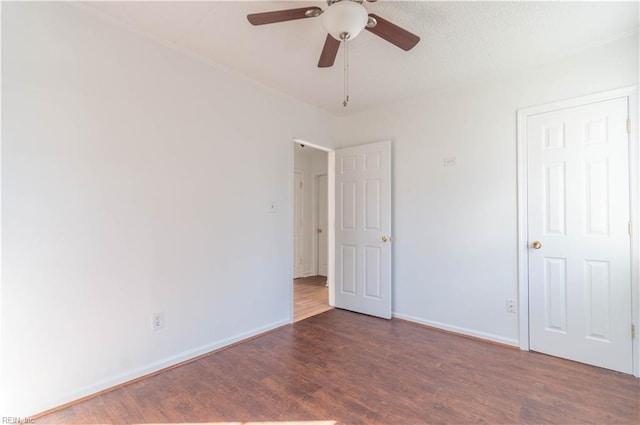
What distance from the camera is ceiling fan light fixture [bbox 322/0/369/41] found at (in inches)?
61.5

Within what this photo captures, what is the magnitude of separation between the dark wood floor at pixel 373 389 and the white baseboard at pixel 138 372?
69 mm

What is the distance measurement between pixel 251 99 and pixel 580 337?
11.6 ft

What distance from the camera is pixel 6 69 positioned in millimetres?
1673

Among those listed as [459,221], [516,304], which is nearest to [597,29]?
[459,221]

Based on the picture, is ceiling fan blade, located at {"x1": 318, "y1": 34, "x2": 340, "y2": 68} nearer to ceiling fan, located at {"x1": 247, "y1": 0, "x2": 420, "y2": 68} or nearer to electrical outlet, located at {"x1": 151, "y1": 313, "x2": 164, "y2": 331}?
ceiling fan, located at {"x1": 247, "y1": 0, "x2": 420, "y2": 68}

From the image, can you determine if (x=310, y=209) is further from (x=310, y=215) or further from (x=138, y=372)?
(x=138, y=372)

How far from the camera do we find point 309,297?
4.35 meters

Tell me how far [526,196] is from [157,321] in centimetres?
325

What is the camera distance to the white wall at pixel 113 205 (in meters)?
1.73

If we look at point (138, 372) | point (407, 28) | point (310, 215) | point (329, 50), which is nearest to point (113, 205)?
point (138, 372)

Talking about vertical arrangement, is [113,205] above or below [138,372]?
above

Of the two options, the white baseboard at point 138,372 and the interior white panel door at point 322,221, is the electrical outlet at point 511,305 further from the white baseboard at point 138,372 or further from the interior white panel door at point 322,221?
the interior white panel door at point 322,221

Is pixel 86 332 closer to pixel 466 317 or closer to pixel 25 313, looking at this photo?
pixel 25 313

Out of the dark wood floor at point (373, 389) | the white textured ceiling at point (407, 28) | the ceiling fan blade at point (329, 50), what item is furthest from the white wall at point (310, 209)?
the ceiling fan blade at point (329, 50)
